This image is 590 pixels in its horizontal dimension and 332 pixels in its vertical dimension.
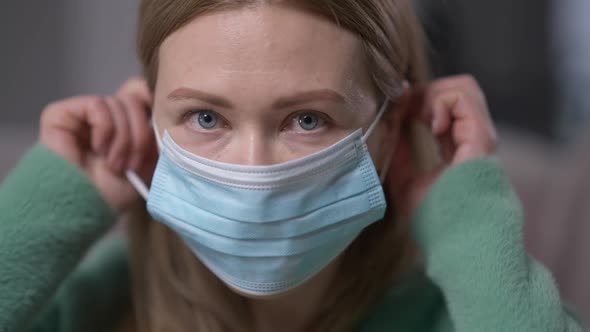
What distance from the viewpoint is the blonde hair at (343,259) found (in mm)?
991

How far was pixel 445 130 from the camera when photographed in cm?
120

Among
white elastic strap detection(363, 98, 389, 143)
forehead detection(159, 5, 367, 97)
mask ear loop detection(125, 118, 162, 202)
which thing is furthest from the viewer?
mask ear loop detection(125, 118, 162, 202)

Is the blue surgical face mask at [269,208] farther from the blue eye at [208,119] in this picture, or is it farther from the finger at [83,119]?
the finger at [83,119]

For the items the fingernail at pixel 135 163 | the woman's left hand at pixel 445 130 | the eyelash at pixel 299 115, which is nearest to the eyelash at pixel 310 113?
the eyelash at pixel 299 115

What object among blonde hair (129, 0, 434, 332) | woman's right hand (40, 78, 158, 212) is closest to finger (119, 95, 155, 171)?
woman's right hand (40, 78, 158, 212)

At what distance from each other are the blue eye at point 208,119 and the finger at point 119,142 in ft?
0.84

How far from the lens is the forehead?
927 millimetres

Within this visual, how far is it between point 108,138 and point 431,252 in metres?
0.56

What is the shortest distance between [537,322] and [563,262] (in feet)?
2.81

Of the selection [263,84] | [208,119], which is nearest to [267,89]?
[263,84]

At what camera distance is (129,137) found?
1213 millimetres

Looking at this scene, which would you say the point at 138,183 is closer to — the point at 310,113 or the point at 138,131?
the point at 138,131

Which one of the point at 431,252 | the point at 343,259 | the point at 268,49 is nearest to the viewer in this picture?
the point at 268,49

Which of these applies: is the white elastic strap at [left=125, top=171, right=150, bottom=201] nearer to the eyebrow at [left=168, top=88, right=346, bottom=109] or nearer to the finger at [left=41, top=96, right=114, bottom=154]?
the finger at [left=41, top=96, right=114, bottom=154]
